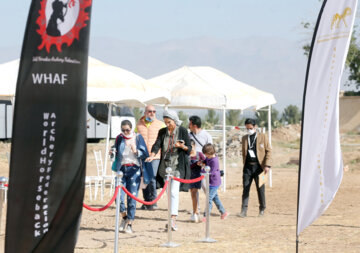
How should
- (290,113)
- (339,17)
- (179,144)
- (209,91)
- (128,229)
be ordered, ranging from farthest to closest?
(290,113)
(209,91)
(179,144)
(128,229)
(339,17)

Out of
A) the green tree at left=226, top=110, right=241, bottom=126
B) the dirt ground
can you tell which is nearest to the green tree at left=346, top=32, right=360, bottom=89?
the green tree at left=226, top=110, right=241, bottom=126

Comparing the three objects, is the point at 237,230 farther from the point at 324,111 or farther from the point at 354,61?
the point at 354,61

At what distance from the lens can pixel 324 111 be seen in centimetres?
599

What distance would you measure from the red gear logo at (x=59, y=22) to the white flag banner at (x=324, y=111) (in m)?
2.16

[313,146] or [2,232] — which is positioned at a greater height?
[313,146]

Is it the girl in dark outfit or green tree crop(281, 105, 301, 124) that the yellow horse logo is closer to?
the girl in dark outfit

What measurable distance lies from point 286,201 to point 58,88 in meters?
10.4

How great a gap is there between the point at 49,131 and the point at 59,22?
0.75 m

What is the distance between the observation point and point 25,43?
16.1 feet

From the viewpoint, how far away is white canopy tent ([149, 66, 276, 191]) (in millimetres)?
15406

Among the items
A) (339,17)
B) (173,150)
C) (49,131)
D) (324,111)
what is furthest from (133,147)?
(49,131)

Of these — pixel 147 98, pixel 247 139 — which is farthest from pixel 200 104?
pixel 247 139

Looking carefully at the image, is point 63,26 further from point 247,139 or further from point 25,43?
point 247,139

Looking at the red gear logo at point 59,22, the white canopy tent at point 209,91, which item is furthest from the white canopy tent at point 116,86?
the red gear logo at point 59,22
